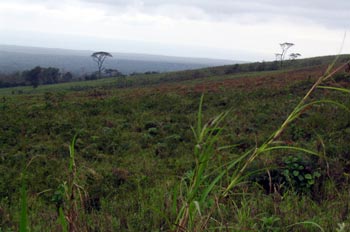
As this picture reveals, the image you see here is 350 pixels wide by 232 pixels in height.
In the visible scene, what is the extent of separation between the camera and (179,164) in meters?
7.17

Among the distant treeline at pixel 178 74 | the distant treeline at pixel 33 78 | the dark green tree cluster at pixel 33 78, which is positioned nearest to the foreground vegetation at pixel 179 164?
the distant treeline at pixel 178 74

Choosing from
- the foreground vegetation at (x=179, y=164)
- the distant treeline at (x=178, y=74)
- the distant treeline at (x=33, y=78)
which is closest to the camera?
the foreground vegetation at (x=179, y=164)

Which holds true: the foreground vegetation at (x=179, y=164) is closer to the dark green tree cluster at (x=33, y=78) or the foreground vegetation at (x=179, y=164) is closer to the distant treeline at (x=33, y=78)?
the distant treeline at (x=33, y=78)

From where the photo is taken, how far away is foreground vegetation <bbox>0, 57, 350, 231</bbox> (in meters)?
1.97

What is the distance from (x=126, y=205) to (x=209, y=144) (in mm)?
2846

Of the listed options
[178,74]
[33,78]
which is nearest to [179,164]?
[178,74]

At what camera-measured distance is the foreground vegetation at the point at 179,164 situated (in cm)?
197

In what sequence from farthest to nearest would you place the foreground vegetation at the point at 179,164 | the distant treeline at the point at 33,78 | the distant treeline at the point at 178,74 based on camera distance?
the distant treeline at the point at 33,78 < the distant treeline at the point at 178,74 < the foreground vegetation at the point at 179,164

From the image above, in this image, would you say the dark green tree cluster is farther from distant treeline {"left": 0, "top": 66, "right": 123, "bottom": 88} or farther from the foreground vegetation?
the foreground vegetation

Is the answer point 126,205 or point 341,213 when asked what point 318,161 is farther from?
point 126,205

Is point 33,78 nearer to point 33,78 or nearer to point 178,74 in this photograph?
point 33,78

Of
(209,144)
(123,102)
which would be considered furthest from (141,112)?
(209,144)

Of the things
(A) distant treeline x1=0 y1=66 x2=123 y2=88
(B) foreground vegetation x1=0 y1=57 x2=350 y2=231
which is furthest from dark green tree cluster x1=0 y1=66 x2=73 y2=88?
(B) foreground vegetation x1=0 y1=57 x2=350 y2=231

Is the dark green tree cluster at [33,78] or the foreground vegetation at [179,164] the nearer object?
the foreground vegetation at [179,164]
